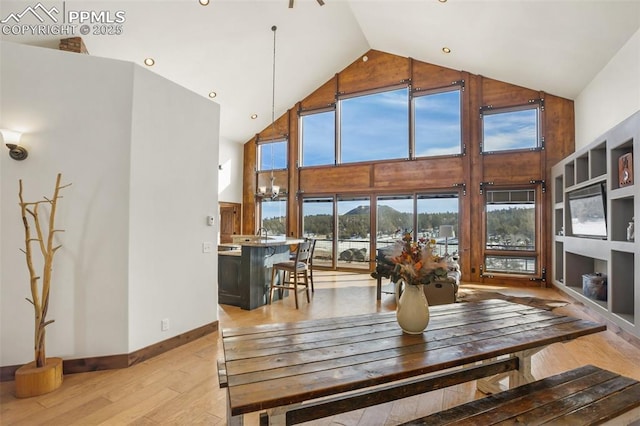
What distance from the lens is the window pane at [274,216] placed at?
347 inches

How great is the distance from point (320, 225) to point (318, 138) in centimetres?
242

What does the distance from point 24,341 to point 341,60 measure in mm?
7720

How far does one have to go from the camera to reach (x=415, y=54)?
6.91 m

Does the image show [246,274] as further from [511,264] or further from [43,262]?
[511,264]

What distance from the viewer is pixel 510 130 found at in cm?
641

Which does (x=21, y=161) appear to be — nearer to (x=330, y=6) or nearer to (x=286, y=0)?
(x=286, y=0)

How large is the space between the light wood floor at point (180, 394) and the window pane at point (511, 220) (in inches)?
119

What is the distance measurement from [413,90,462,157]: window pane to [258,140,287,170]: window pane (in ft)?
12.3

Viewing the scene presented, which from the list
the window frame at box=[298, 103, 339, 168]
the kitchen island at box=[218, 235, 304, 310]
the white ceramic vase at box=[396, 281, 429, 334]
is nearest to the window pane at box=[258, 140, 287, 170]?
the window frame at box=[298, 103, 339, 168]

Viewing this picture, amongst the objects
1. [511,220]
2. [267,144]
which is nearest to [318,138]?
[267,144]

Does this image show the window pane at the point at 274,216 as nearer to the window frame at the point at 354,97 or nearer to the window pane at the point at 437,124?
the window frame at the point at 354,97

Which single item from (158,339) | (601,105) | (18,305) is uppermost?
(601,105)

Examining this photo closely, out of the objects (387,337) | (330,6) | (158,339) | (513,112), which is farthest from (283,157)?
(387,337)

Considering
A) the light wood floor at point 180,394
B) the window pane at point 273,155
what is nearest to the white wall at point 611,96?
the light wood floor at point 180,394
